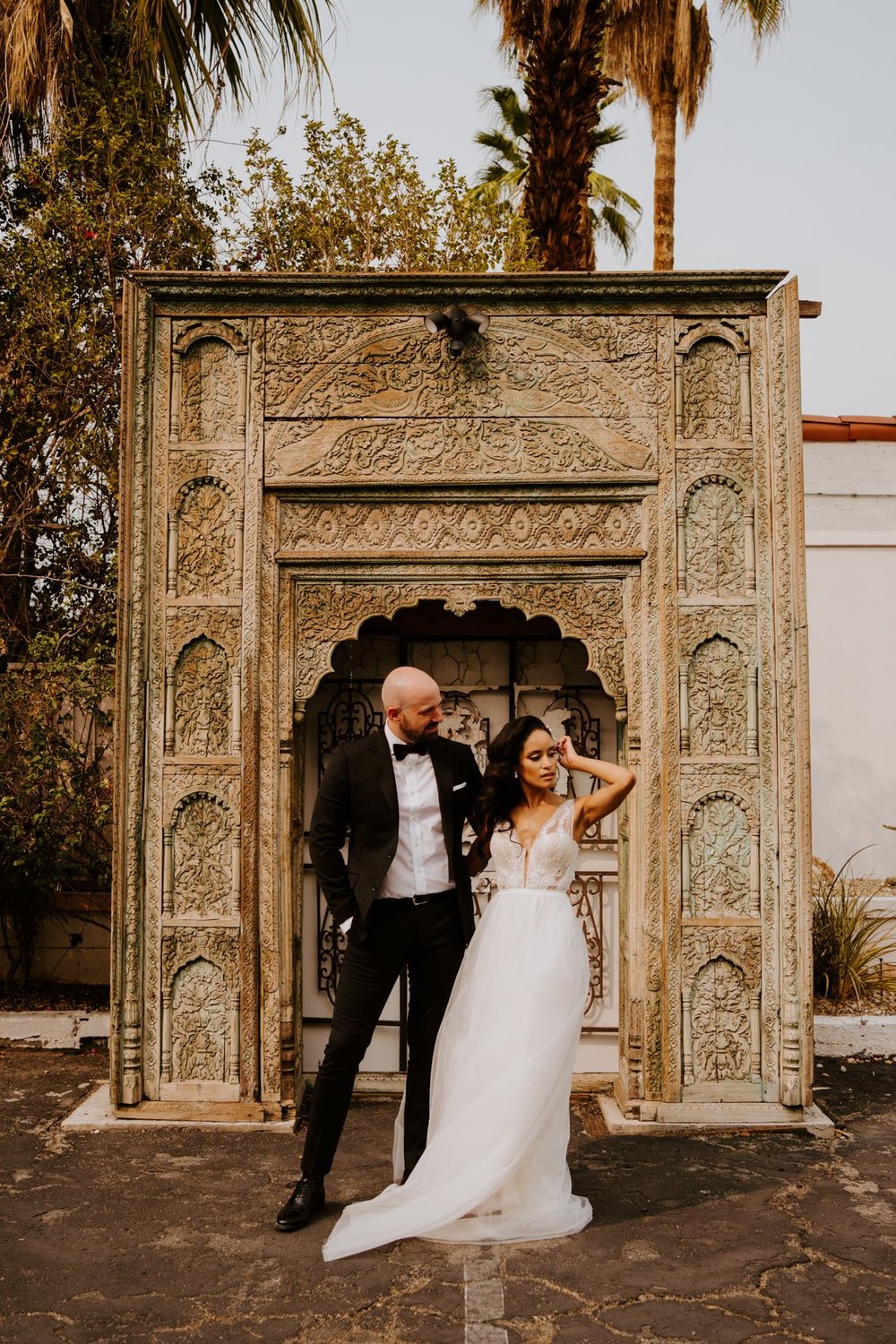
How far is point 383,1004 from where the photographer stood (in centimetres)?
446

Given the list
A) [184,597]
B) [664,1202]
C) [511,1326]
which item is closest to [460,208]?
[184,597]

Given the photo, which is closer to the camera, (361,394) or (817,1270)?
(817,1270)

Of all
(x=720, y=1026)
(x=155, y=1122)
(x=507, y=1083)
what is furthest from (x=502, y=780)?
(x=155, y=1122)

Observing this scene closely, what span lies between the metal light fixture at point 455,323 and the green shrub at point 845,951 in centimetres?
417

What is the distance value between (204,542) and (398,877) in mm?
2039

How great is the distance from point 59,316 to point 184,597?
3460 mm

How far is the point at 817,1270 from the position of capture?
3.80m

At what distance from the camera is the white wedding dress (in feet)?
13.0

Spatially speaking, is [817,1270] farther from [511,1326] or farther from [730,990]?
[730,990]

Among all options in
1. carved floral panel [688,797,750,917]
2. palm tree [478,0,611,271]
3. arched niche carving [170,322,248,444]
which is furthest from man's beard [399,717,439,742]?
palm tree [478,0,611,271]

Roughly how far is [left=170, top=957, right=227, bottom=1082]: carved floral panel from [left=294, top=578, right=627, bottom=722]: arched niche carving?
1354mm

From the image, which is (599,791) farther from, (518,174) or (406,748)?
(518,174)

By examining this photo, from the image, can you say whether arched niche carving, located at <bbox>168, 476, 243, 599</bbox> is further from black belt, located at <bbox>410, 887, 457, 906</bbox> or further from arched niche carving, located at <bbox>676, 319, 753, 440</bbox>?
arched niche carving, located at <bbox>676, 319, 753, 440</bbox>

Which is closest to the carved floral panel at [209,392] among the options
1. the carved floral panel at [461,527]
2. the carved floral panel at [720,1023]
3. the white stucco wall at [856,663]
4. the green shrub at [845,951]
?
the carved floral panel at [461,527]
